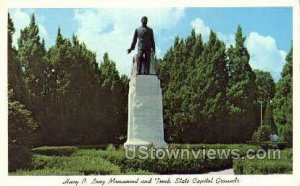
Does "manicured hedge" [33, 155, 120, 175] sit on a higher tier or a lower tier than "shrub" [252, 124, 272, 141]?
lower

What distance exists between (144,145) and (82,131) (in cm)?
412

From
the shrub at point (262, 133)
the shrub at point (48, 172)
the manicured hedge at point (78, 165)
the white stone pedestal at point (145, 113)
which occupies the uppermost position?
the white stone pedestal at point (145, 113)

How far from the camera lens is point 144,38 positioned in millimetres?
16031

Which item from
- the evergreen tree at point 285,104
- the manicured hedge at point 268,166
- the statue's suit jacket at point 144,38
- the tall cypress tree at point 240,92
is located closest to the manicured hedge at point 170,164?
the manicured hedge at point 268,166

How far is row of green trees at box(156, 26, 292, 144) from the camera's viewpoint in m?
21.3

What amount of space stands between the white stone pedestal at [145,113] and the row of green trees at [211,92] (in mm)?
4911

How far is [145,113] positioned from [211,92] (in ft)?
21.8

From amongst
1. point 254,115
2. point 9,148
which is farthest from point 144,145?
point 254,115

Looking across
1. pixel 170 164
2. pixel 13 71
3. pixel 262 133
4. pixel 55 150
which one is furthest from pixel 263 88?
pixel 13 71

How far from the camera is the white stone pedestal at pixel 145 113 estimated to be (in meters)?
16.0

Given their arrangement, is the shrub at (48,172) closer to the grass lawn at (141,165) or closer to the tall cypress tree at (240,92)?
the grass lawn at (141,165)

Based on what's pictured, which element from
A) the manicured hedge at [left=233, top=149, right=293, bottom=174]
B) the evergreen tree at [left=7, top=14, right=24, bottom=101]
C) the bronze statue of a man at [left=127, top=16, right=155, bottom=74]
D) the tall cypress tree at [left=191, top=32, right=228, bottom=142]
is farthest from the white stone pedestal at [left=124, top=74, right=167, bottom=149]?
the tall cypress tree at [left=191, top=32, right=228, bottom=142]

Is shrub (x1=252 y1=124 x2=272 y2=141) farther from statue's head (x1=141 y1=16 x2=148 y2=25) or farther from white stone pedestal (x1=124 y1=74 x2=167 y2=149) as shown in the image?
statue's head (x1=141 y1=16 x2=148 y2=25)

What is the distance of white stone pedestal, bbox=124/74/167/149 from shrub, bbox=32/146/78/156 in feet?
5.87
